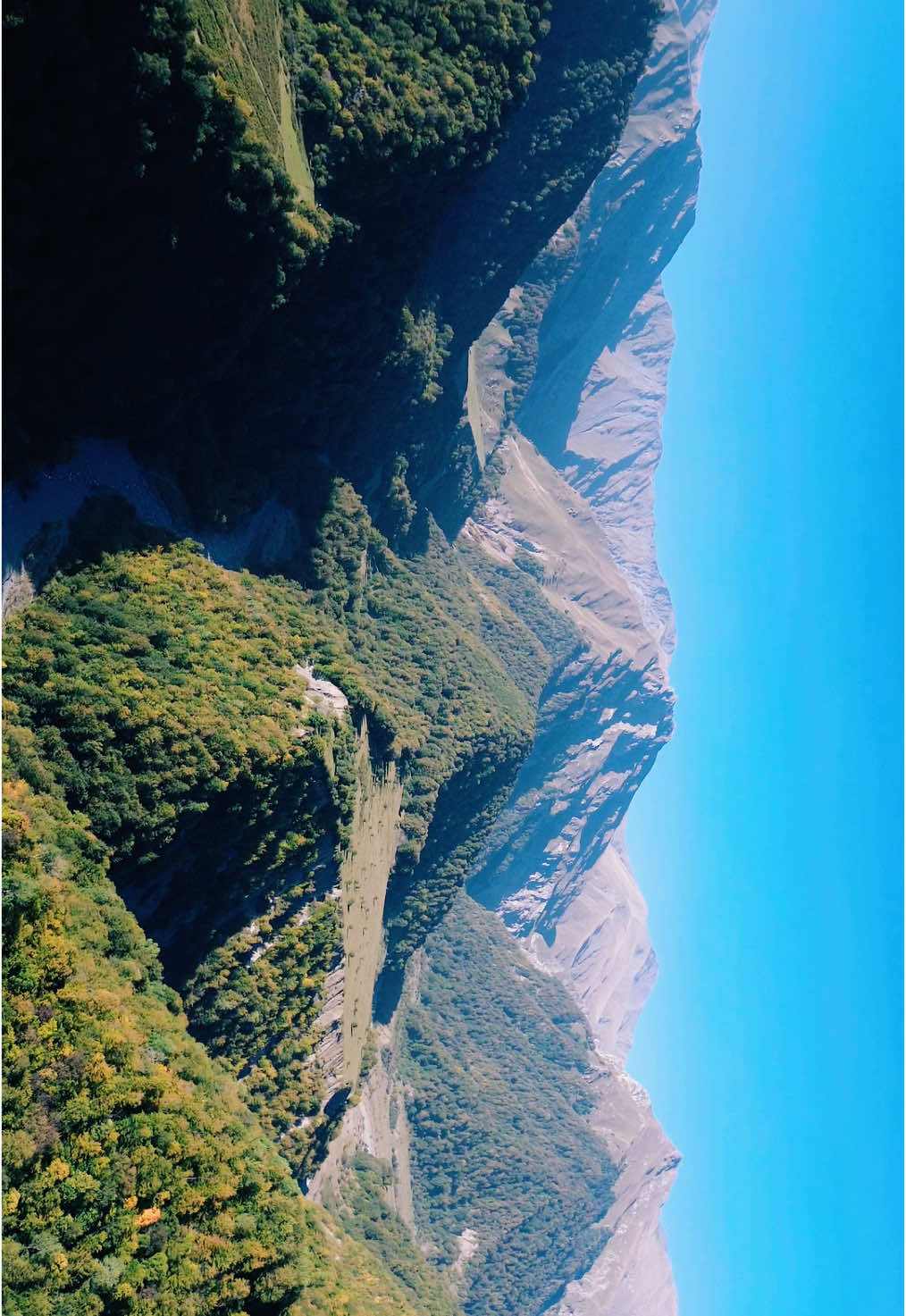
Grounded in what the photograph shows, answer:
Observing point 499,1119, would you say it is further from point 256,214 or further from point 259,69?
point 259,69

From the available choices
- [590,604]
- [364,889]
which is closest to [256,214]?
[364,889]

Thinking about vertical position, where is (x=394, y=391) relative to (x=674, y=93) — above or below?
below

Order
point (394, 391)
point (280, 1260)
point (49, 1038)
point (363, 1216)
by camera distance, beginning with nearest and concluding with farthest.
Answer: point (49, 1038) < point (280, 1260) < point (394, 391) < point (363, 1216)

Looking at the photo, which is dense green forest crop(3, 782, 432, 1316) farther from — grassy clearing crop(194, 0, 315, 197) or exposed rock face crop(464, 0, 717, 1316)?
exposed rock face crop(464, 0, 717, 1316)

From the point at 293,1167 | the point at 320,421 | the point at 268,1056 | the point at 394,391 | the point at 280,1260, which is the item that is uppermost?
the point at 394,391

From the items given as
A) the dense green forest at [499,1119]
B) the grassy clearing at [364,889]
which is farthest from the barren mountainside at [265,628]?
the dense green forest at [499,1119]

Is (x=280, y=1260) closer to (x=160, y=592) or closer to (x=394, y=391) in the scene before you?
(x=160, y=592)

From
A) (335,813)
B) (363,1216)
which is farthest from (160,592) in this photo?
(363,1216)
